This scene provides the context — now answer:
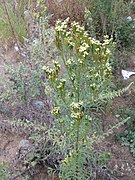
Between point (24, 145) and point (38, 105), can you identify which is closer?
point (24, 145)

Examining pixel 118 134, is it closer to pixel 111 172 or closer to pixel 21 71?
pixel 111 172

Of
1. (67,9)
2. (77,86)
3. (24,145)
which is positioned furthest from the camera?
(67,9)

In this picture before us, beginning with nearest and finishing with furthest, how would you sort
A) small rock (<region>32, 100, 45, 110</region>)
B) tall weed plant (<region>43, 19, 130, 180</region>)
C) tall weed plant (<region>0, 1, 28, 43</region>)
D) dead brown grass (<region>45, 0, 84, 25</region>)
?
tall weed plant (<region>43, 19, 130, 180</region>)
small rock (<region>32, 100, 45, 110</region>)
tall weed plant (<region>0, 1, 28, 43</region>)
dead brown grass (<region>45, 0, 84, 25</region>)

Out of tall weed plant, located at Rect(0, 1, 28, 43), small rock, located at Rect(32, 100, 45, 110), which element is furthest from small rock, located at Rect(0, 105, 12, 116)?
tall weed plant, located at Rect(0, 1, 28, 43)

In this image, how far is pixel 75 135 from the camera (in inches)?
85.0

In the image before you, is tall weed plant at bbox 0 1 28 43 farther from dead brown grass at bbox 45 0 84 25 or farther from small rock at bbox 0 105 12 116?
small rock at bbox 0 105 12 116

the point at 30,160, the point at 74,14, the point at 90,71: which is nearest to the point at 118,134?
the point at 30,160

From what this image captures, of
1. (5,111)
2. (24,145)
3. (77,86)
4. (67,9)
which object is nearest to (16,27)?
(67,9)

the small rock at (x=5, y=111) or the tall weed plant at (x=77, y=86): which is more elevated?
the small rock at (x=5, y=111)

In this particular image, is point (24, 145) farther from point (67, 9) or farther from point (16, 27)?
point (67, 9)

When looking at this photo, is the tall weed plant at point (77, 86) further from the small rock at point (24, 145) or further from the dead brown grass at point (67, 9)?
the dead brown grass at point (67, 9)

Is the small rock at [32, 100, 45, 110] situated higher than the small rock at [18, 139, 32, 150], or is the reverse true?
the small rock at [32, 100, 45, 110]

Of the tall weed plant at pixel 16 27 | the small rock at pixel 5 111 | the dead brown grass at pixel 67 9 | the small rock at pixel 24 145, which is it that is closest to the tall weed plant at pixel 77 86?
the small rock at pixel 24 145

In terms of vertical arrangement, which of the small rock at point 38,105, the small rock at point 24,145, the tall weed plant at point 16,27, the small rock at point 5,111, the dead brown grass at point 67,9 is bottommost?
the small rock at point 24,145
